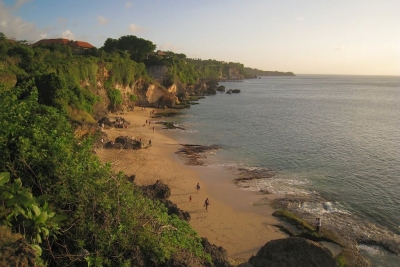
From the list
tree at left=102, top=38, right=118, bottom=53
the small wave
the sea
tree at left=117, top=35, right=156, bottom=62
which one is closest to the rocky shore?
the small wave

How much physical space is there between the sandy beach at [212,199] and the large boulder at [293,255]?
4.43m

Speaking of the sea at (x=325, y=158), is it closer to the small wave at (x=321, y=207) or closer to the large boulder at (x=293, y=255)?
the small wave at (x=321, y=207)

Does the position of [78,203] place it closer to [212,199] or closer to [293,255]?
[293,255]

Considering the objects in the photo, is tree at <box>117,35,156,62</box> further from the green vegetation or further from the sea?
the green vegetation

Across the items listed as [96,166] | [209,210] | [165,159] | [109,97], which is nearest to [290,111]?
[109,97]

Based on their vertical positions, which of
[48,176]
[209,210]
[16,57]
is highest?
[16,57]

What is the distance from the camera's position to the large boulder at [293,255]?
416 inches

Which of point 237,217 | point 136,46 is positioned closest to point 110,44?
point 136,46

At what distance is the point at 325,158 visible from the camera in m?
31.3

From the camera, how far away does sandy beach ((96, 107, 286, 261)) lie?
16.9m

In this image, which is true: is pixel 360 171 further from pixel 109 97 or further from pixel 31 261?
pixel 109 97

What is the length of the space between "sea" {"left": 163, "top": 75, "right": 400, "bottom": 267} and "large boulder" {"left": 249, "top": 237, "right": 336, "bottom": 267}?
625 cm

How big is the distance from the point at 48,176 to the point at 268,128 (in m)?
40.8

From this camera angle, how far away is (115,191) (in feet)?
28.1
